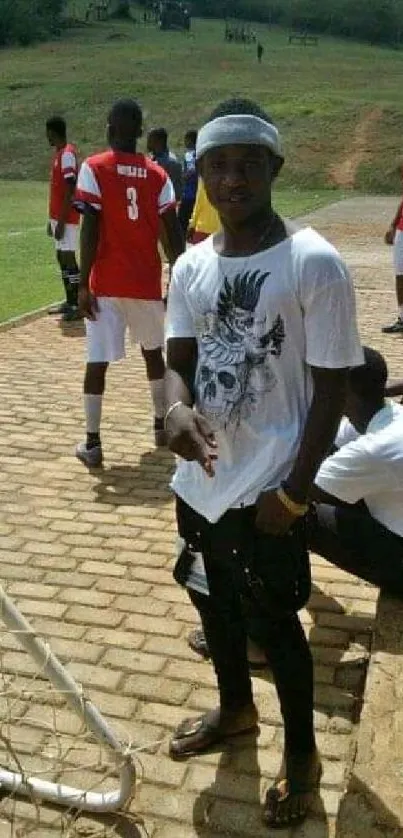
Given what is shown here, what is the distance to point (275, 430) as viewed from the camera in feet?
7.85

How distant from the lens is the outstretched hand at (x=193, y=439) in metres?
2.37

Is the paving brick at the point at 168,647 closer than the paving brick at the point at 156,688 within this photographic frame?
No

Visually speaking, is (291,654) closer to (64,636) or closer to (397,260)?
(64,636)

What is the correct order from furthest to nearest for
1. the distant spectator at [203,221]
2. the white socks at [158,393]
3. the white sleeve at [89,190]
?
the distant spectator at [203,221]
the white socks at [158,393]
the white sleeve at [89,190]

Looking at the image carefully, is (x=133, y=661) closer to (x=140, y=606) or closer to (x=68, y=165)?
(x=140, y=606)

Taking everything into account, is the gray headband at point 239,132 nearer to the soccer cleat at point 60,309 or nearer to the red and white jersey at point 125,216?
the red and white jersey at point 125,216

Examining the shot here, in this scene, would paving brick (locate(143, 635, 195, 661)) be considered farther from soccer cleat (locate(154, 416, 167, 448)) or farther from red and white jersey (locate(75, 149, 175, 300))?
red and white jersey (locate(75, 149, 175, 300))

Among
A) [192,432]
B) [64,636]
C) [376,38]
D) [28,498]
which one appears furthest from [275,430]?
[376,38]

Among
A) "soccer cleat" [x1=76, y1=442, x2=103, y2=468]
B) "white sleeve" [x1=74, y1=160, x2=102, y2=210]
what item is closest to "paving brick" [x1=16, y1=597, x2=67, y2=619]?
"soccer cleat" [x1=76, y1=442, x2=103, y2=468]

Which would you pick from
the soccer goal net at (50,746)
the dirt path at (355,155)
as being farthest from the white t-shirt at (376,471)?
the dirt path at (355,155)

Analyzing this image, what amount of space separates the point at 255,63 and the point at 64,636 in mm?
59375

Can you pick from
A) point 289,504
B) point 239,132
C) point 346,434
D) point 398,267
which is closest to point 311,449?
point 289,504

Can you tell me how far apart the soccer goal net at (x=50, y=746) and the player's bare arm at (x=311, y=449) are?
2.10 feet

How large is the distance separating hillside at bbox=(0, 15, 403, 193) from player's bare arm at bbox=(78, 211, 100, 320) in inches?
1072
